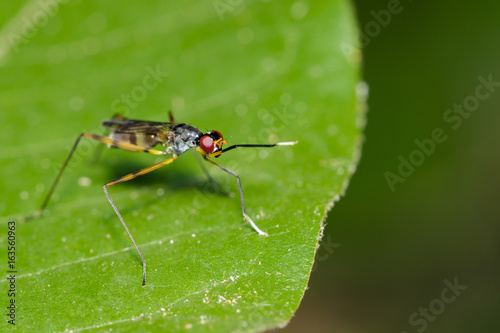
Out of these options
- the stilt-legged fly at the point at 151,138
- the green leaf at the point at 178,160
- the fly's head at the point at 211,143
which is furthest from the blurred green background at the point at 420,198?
the stilt-legged fly at the point at 151,138

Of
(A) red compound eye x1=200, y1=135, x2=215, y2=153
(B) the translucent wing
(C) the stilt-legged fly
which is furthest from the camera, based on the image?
(B) the translucent wing

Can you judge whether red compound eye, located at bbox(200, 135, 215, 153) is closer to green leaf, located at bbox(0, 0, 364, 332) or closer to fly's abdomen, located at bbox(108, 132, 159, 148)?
green leaf, located at bbox(0, 0, 364, 332)

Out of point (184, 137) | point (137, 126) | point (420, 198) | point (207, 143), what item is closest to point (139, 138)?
point (137, 126)

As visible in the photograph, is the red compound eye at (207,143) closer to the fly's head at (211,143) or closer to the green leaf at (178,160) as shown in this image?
the fly's head at (211,143)

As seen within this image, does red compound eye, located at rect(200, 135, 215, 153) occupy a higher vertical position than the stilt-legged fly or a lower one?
higher

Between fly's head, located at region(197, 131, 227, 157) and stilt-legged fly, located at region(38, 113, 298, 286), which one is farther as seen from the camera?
stilt-legged fly, located at region(38, 113, 298, 286)

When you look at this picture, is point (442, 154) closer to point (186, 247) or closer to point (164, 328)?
point (186, 247)

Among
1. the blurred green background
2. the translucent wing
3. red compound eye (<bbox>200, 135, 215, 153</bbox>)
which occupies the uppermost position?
red compound eye (<bbox>200, 135, 215, 153</bbox>)

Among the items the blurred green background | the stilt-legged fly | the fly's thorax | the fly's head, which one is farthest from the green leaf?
the blurred green background

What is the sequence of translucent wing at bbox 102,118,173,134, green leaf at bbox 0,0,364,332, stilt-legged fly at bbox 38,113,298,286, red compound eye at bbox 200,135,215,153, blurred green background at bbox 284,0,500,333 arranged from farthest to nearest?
1. blurred green background at bbox 284,0,500,333
2. translucent wing at bbox 102,118,173,134
3. stilt-legged fly at bbox 38,113,298,286
4. red compound eye at bbox 200,135,215,153
5. green leaf at bbox 0,0,364,332
